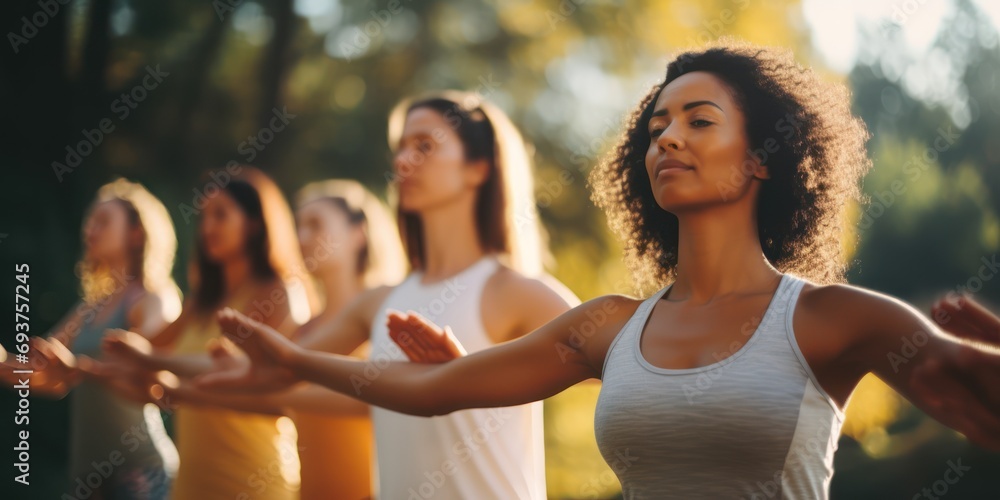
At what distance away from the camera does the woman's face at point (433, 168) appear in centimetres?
386

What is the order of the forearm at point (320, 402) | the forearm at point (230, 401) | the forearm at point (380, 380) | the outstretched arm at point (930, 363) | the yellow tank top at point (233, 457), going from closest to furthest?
1. the outstretched arm at point (930, 363)
2. the forearm at point (380, 380)
3. the forearm at point (320, 402)
4. the forearm at point (230, 401)
5. the yellow tank top at point (233, 457)

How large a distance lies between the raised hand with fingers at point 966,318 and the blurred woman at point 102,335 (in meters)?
4.18

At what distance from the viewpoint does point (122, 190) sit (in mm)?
7023

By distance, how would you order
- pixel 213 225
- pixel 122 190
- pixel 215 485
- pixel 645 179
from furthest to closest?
pixel 122 190 < pixel 213 225 < pixel 215 485 < pixel 645 179

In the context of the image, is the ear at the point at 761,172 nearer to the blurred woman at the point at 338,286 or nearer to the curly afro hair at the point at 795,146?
the curly afro hair at the point at 795,146

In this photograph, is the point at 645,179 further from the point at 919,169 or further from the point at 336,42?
the point at 336,42

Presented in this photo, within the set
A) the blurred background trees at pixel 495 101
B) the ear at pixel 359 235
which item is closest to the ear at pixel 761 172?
the ear at pixel 359 235

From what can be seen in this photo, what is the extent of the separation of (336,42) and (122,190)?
16.7 feet

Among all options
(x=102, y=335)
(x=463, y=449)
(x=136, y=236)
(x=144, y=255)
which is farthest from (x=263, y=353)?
(x=136, y=236)

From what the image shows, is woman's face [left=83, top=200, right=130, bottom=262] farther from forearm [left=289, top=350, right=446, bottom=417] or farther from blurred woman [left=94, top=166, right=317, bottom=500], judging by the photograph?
forearm [left=289, top=350, right=446, bottom=417]

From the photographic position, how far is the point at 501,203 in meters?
3.94

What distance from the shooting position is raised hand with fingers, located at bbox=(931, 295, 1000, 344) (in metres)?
2.22

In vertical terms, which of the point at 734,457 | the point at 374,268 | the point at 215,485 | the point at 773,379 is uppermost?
the point at 374,268

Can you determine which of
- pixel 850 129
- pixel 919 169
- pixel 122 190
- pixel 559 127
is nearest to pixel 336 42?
pixel 559 127
